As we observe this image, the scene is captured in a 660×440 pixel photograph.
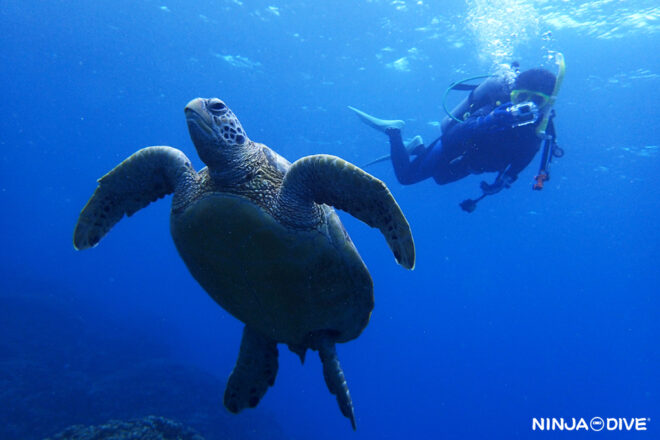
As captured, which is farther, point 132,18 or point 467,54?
point 132,18

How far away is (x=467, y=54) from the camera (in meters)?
16.5

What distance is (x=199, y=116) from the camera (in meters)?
2.46

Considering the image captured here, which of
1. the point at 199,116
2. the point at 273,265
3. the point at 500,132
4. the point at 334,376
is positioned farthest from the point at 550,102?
the point at 199,116

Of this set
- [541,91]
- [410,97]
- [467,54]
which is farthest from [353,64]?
[541,91]

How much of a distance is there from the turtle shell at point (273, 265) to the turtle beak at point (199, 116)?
1.65ft

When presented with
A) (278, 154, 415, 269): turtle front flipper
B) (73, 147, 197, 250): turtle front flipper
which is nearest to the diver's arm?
(278, 154, 415, 269): turtle front flipper

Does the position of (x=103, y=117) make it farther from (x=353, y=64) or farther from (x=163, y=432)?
(x=163, y=432)

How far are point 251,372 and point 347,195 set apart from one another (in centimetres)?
250

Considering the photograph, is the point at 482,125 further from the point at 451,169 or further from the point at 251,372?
the point at 251,372

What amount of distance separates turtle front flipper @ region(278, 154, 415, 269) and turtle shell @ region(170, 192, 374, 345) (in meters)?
0.23

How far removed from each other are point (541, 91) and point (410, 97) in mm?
14164

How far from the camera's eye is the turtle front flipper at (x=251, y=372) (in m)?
3.95

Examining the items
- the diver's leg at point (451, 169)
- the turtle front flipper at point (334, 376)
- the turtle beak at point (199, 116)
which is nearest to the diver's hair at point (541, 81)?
the diver's leg at point (451, 169)

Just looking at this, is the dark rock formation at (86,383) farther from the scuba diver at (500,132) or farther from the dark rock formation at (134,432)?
the scuba diver at (500,132)
